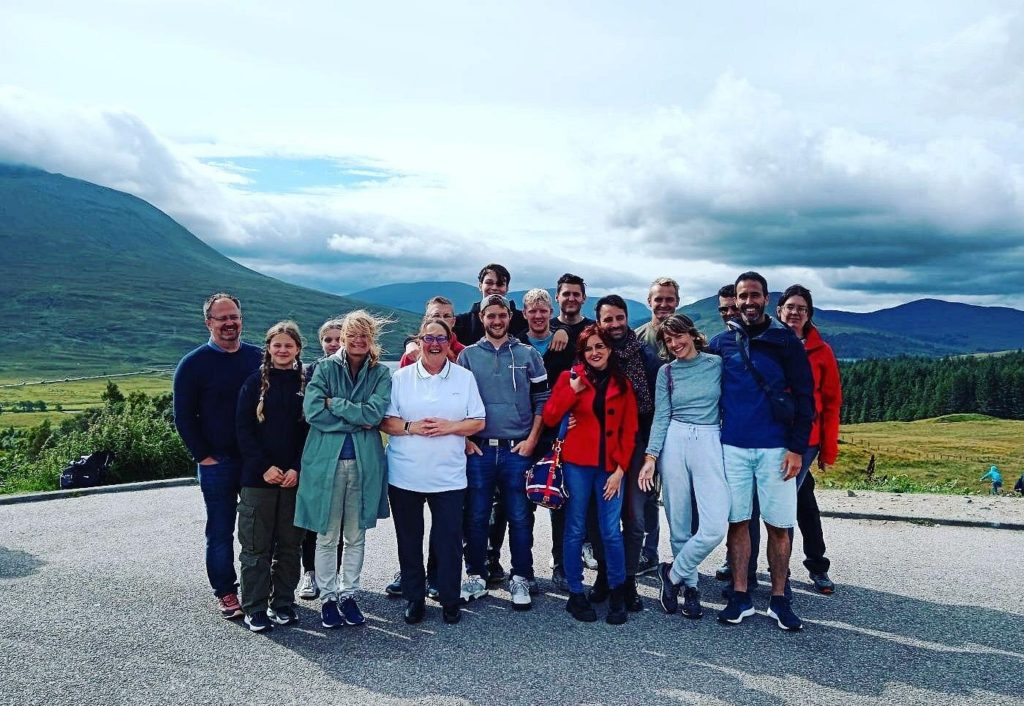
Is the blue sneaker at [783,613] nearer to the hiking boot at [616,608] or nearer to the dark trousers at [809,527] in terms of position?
the dark trousers at [809,527]

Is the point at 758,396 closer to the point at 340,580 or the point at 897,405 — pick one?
the point at 340,580

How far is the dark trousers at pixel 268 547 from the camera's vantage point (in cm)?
554

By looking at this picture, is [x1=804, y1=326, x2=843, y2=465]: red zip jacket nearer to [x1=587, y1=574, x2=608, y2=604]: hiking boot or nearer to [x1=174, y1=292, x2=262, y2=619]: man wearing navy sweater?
[x1=587, y1=574, x2=608, y2=604]: hiking boot

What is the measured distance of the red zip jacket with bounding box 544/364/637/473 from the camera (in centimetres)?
575

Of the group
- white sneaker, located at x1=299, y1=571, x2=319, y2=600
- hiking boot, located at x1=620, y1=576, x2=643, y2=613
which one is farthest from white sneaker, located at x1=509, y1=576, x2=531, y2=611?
white sneaker, located at x1=299, y1=571, x2=319, y2=600

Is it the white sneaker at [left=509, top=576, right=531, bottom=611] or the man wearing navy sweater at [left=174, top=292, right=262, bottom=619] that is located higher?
the man wearing navy sweater at [left=174, top=292, right=262, bottom=619]

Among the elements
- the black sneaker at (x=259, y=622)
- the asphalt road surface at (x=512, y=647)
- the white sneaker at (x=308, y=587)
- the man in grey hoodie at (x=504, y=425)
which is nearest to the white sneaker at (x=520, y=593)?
the man in grey hoodie at (x=504, y=425)

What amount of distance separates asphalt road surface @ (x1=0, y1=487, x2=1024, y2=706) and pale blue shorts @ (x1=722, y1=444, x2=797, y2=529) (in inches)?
33.0

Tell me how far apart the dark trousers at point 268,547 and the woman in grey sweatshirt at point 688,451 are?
2.78 meters

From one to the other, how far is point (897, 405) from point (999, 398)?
623 inches

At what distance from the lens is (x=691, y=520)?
6.02 m

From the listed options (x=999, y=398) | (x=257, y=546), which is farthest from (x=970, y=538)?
(x=999, y=398)

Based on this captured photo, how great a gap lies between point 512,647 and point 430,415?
1.78m

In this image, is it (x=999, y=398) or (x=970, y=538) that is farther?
(x=999, y=398)
